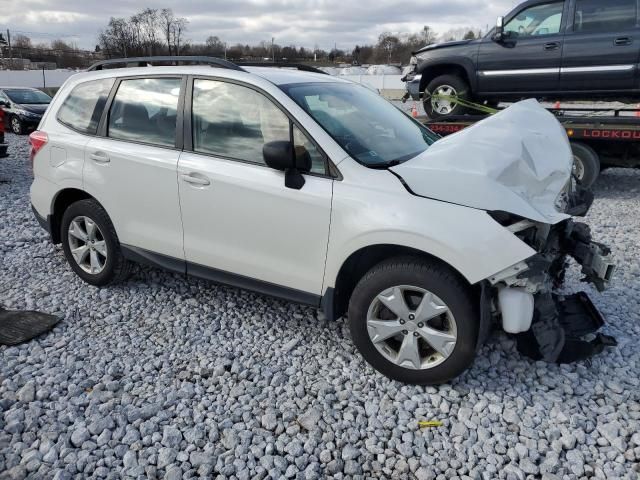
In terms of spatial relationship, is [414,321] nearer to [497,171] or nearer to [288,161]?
[497,171]

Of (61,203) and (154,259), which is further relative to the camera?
(61,203)

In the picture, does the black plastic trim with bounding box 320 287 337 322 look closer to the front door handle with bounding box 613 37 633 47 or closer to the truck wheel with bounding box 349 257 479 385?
the truck wheel with bounding box 349 257 479 385

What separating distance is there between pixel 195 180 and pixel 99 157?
1.03 m

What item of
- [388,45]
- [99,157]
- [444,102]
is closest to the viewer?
[99,157]

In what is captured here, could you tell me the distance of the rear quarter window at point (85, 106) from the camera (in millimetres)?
4355

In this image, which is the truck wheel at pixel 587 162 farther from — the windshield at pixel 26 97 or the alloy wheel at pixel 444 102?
the windshield at pixel 26 97

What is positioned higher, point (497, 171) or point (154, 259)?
point (497, 171)

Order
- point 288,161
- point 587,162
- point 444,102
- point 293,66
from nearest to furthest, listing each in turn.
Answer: point 288,161
point 293,66
point 587,162
point 444,102

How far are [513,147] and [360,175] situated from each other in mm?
969

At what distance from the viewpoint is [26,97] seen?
16.4 metres

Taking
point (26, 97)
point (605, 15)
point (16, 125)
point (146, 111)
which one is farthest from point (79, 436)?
point (26, 97)

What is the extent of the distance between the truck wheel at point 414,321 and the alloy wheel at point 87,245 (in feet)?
7.77

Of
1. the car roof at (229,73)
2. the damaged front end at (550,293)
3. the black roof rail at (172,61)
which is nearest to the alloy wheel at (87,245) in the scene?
the car roof at (229,73)

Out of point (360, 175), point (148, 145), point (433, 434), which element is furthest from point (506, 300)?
point (148, 145)
